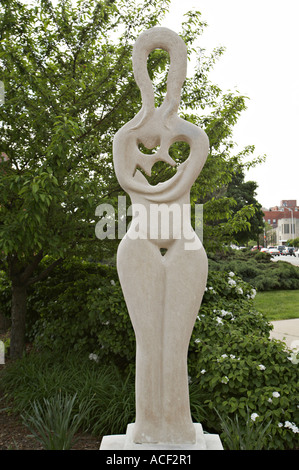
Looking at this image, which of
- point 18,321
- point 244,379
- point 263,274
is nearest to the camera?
point 244,379

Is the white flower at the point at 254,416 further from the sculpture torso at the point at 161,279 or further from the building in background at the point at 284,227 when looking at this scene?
the building in background at the point at 284,227

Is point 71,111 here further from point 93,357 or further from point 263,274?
point 263,274

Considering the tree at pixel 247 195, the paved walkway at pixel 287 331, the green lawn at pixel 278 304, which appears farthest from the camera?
the tree at pixel 247 195

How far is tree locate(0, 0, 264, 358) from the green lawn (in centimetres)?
451

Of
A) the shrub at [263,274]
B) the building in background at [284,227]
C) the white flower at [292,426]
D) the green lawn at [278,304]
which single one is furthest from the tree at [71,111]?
the building in background at [284,227]

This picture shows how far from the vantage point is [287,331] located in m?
7.14

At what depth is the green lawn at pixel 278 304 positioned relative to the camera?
28.0 feet

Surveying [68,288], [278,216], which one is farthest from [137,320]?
[278,216]

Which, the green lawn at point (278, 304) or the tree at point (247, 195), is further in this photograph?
the tree at point (247, 195)

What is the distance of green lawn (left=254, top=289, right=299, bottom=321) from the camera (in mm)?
8539

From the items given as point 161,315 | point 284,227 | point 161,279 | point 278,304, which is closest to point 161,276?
point 161,279

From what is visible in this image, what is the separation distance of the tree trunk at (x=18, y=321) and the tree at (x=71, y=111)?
0.01 meters

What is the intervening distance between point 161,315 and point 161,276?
318 millimetres

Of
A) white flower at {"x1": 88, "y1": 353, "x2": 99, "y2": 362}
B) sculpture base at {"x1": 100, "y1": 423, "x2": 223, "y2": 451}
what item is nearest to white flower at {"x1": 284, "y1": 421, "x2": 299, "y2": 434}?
sculpture base at {"x1": 100, "y1": 423, "x2": 223, "y2": 451}
